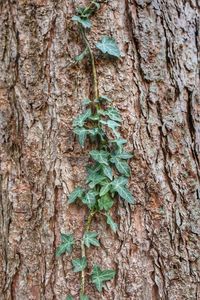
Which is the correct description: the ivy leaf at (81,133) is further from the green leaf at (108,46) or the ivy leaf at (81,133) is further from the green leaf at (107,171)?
the green leaf at (108,46)

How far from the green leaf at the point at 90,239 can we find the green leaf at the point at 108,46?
569mm

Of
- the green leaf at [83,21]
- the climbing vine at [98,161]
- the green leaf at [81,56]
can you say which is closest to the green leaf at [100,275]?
the climbing vine at [98,161]

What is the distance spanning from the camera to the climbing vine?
1.00 metres

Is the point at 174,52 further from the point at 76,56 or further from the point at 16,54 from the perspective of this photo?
the point at 16,54

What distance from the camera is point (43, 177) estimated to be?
105 centimetres

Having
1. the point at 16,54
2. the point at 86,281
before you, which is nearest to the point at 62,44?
the point at 16,54

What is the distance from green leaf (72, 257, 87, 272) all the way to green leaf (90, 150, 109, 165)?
311mm

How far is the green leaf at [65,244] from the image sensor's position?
3.31ft

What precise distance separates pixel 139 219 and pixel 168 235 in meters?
0.11

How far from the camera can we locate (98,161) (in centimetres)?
100

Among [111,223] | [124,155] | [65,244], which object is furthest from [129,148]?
[65,244]

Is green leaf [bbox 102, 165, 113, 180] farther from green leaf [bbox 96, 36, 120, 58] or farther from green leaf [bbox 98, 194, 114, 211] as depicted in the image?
green leaf [bbox 96, 36, 120, 58]

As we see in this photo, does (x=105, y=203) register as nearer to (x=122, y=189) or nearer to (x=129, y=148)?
(x=122, y=189)

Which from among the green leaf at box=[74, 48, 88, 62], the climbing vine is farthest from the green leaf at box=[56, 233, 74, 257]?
the green leaf at box=[74, 48, 88, 62]
